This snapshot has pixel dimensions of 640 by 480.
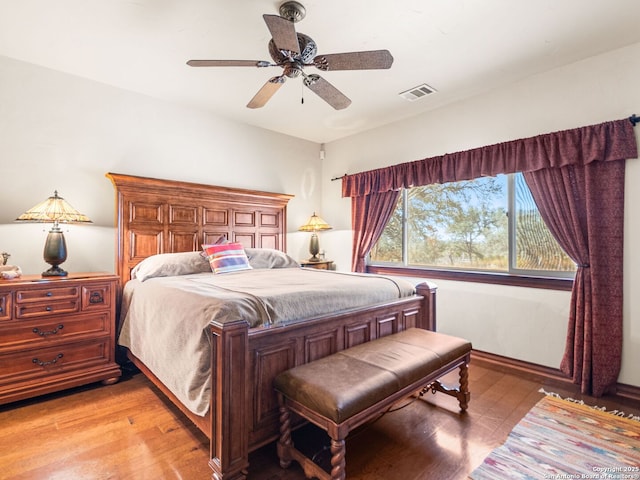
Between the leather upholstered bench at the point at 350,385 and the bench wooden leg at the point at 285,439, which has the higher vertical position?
the leather upholstered bench at the point at 350,385

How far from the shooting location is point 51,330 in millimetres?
2473

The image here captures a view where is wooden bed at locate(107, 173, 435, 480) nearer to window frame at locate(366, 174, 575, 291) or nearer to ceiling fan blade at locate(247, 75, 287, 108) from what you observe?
window frame at locate(366, 174, 575, 291)

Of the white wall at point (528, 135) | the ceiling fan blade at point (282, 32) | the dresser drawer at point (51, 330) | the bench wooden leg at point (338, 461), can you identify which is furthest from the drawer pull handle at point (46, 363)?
the white wall at point (528, 135)

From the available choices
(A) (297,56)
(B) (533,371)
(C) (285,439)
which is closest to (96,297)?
(C) (285,439)

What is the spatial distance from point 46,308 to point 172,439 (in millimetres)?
1459

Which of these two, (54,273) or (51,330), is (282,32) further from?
(51,330)

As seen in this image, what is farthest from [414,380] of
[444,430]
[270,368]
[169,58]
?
[169,58]

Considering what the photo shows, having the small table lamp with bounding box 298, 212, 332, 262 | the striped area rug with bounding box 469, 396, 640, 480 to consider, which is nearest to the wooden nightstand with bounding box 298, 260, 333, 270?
the small table lamp with bounding box 298, 212, 332, 262

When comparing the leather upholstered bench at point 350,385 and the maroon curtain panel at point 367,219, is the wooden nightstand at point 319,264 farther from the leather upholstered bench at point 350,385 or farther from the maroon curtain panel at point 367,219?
the leather upholstered bench at point 350,385

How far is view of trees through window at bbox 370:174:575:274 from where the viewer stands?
10.1 feet

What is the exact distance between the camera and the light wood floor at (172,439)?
1686 millimetres

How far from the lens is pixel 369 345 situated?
2152 mm

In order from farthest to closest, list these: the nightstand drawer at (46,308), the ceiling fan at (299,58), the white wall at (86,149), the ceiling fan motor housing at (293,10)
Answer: the white wall at (86,149) < the nightstand drawer at (46,308) < the ceiling fan motor housing at (293,10) < the ceiling fan at (299,58)

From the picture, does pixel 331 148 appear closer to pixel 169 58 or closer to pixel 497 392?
pixel 169 58
